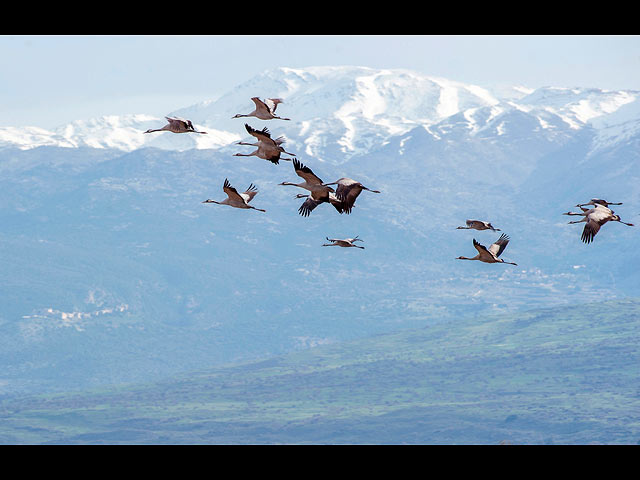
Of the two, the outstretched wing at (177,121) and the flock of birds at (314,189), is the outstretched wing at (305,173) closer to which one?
the flock of birds at (314,189)

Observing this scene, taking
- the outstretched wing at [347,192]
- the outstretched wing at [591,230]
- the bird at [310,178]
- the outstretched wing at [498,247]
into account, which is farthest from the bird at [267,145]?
the outstretched wing at [498,247]

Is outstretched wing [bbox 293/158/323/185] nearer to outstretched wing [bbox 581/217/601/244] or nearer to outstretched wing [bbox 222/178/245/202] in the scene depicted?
outstretched wing [bbox 222/178/245/202]

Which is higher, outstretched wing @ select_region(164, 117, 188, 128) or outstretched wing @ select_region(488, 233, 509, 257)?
outstretched wing @ select_region(164, 117, 188, 128)

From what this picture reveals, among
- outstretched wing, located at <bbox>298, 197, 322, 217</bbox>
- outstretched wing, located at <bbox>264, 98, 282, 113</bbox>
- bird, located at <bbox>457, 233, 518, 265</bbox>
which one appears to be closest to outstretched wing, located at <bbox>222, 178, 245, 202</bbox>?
outstretched wing, located at <bbox>298, 197, 322, 217</bbox>

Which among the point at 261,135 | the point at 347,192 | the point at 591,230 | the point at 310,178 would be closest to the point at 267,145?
the point at 261,135

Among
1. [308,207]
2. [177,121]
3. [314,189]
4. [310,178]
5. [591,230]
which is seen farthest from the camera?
[308,207]

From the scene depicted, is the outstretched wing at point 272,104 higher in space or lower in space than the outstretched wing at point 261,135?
higher

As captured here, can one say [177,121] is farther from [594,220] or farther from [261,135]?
[594,220]

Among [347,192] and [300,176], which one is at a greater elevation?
[300,176]
